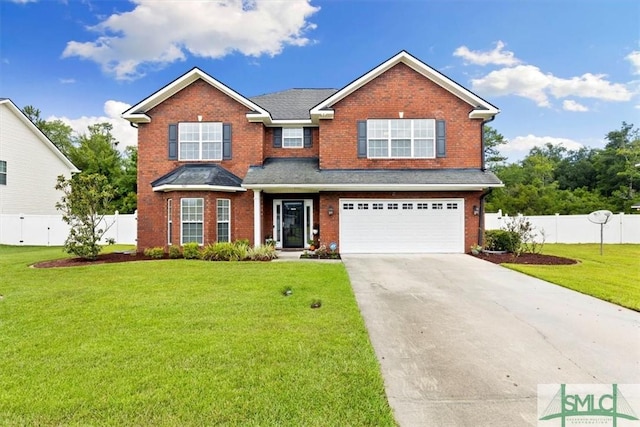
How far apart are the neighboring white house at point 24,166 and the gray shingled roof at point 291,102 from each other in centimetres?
1534

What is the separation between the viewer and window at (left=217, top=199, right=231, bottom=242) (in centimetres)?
1395

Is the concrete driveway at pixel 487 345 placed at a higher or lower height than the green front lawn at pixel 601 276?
lower

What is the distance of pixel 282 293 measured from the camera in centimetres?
723

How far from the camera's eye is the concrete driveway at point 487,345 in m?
3.33

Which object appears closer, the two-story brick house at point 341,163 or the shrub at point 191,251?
the shrub at point 191,251

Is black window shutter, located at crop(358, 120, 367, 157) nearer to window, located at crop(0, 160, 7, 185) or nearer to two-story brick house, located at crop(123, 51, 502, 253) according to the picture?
two-story brick house, located at crop(123, 51, 502, 253)

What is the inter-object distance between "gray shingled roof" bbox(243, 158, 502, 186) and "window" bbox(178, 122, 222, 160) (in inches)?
76.4

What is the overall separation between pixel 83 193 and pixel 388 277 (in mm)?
11205

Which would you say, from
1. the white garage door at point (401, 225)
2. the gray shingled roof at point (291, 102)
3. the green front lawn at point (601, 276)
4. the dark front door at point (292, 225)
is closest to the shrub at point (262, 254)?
the dark front door at point (292, 225)

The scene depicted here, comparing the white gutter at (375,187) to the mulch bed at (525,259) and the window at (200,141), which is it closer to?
the mulch bed at (525,259)

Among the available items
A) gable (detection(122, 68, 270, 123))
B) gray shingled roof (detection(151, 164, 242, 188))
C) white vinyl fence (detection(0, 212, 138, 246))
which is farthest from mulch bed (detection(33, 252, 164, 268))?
white vinyl fence (detection(0, 212, 138, 246))

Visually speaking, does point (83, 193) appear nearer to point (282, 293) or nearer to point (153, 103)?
point (153, 103)

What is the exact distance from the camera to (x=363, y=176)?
1381 cm

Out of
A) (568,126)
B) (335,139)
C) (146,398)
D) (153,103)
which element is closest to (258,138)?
(335,139)
